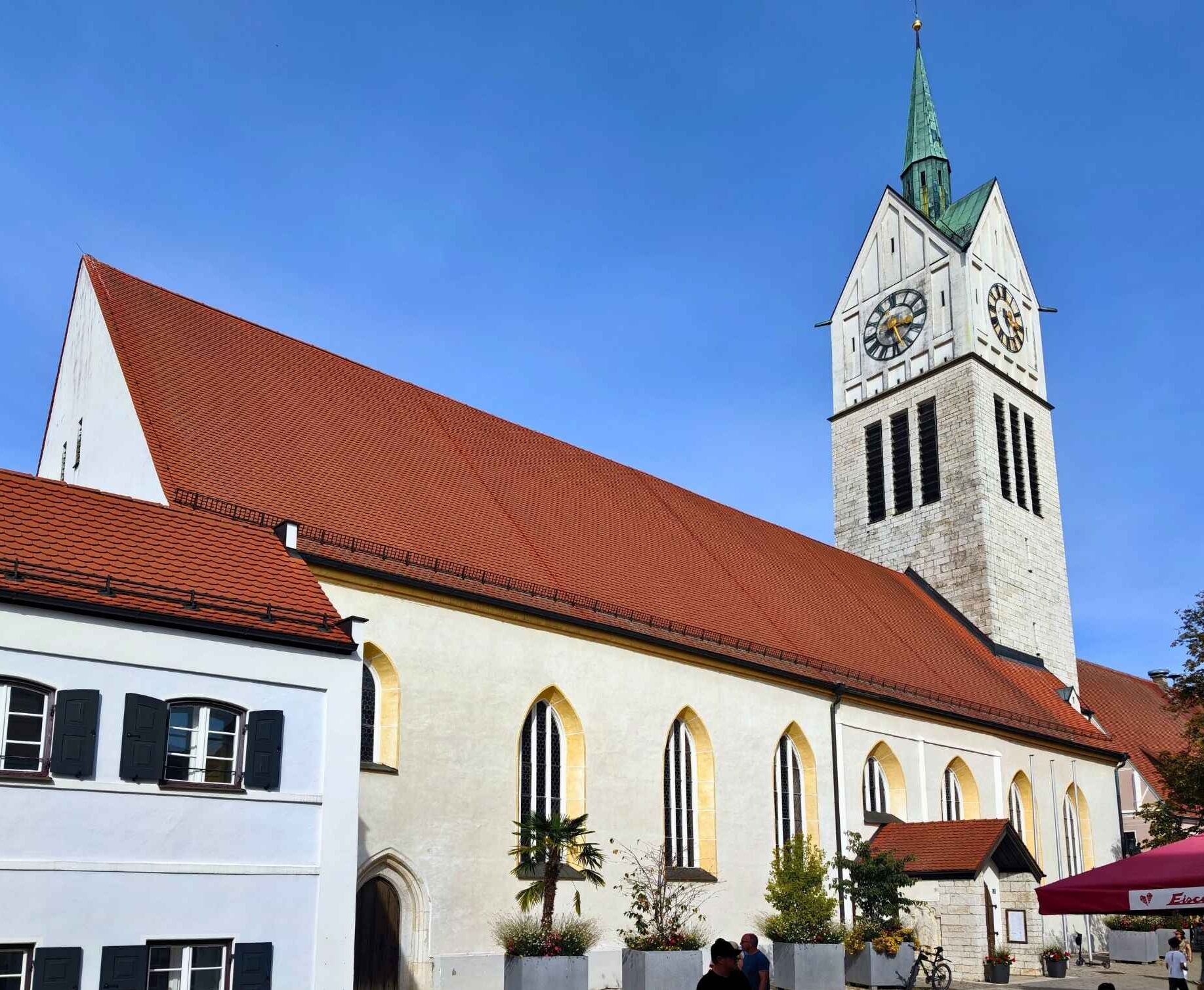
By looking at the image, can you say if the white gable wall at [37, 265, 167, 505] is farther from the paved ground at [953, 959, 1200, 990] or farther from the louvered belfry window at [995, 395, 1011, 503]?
the louvered belfry window at [995, 395, 1011, 503]

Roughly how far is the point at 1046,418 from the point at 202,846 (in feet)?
107

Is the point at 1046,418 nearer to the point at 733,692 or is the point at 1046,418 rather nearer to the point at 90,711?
the point at 733,692

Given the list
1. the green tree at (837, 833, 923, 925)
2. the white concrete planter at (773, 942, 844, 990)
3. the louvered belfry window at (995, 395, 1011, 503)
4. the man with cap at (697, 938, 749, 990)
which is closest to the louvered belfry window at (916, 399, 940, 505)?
the louvered belfry window at (995, 395, 1011, 503)

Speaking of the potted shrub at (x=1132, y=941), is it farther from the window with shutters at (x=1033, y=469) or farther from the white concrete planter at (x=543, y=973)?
the white concrete planter at (x=543, y=973)

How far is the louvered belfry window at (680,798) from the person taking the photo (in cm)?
2127

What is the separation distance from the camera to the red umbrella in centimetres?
878

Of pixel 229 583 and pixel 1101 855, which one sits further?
pixel 1101 855

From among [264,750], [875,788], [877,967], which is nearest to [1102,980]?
[875,788]

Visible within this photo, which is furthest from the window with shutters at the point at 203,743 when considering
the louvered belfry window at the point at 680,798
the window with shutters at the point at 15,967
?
the louvered belfry window at the point at 680,798

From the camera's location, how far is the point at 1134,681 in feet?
153

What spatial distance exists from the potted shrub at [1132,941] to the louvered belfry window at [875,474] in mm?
12852

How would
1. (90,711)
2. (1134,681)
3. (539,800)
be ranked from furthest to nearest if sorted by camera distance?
(1134,681), (539,800), (90,711)

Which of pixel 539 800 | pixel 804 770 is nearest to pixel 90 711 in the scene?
pixel 539 800

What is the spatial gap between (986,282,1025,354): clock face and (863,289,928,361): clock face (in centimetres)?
199
